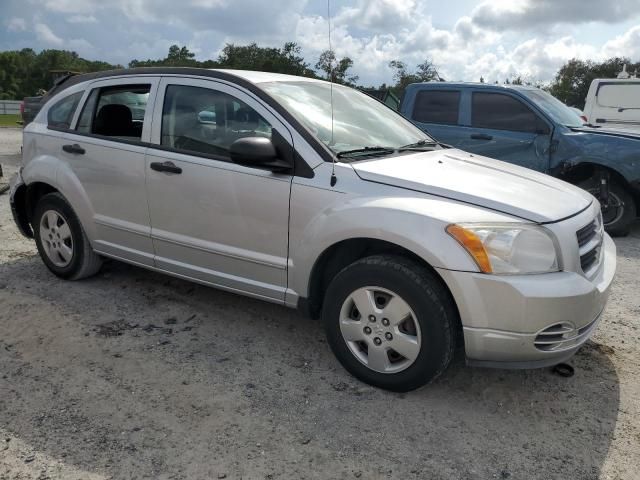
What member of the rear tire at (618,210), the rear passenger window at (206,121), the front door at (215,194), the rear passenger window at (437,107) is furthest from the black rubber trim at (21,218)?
the rear tire at (618,210)

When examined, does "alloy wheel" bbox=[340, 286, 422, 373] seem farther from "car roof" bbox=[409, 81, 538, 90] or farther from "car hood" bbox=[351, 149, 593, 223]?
"car roof" bbox=[409, 81, 538, 90]

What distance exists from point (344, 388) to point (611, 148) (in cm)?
527

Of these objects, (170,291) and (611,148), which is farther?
(611,148)

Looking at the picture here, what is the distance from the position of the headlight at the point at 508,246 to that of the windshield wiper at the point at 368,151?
0.85 metres

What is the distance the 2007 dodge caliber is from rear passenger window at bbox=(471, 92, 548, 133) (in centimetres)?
359

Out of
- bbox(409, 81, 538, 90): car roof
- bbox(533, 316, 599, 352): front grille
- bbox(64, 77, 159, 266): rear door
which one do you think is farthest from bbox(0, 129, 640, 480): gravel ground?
bbox(409, 81, 538, 90): car roof

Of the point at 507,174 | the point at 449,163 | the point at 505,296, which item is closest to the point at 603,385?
the point at 505,296

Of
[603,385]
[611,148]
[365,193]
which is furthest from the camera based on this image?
[611,148]

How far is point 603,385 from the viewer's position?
320 cm

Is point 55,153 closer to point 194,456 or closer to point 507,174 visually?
point 194,456

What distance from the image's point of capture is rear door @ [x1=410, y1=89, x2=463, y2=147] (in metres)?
7.62

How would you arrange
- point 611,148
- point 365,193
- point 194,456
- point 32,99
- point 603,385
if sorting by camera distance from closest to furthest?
point 194,456 < point 365,193 < point 603,385 < point 611,148 < point 32,99

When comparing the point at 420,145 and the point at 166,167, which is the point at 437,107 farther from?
the point at 166,167

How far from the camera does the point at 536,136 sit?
713 cm
